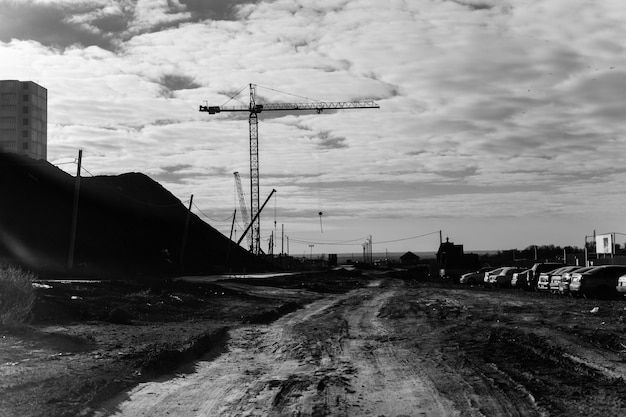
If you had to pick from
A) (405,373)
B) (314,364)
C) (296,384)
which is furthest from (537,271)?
(296,384)

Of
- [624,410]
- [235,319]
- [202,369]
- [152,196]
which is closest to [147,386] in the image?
[202,369]

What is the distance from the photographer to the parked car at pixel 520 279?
40469mm

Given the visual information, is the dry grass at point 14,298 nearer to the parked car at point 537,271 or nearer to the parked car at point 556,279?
the parked car at point 556,279

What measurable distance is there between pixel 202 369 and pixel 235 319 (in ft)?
33.3

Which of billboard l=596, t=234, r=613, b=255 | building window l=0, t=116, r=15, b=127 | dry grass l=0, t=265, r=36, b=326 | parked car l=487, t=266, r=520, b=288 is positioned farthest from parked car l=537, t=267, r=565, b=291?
building window l=0, t=116, r=15, b=127

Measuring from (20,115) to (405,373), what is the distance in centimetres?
11173

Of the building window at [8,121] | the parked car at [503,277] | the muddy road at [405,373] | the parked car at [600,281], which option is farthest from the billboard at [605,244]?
the building window at [8,121]

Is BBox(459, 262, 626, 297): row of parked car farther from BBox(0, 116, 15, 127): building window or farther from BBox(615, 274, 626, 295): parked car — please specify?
BBox(0, 116, 15, 127): building window

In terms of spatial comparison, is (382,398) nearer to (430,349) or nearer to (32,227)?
(430,349)

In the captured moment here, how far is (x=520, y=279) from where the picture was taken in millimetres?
40938

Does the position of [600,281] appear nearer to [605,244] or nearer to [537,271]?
[537,271]

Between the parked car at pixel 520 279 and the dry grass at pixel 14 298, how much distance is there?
3015cm

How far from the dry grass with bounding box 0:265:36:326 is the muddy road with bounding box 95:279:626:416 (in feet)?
17.4

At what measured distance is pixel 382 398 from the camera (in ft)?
28.3
